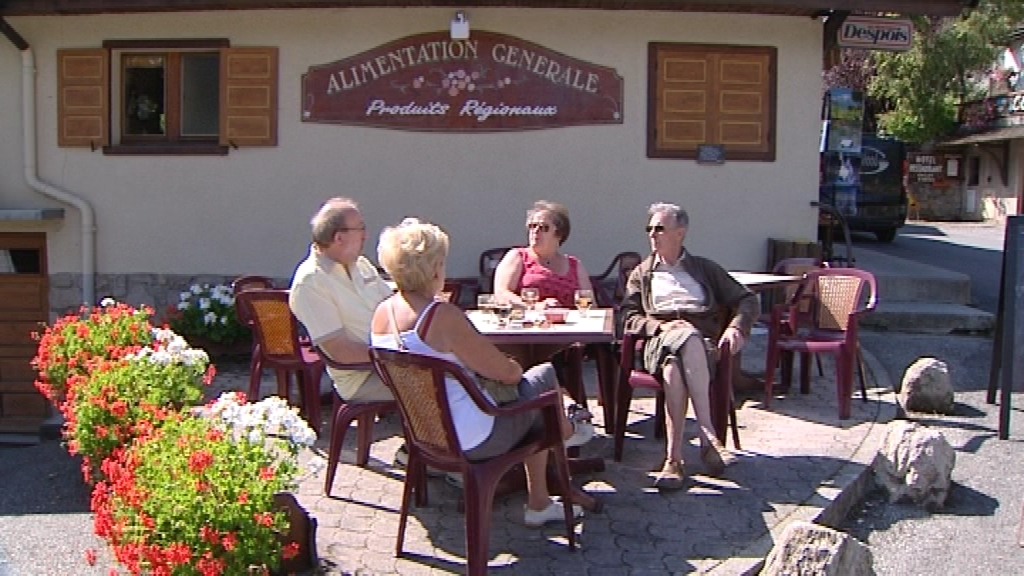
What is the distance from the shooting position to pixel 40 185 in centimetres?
878

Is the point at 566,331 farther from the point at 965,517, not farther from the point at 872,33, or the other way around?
Answer: the point at 872,33

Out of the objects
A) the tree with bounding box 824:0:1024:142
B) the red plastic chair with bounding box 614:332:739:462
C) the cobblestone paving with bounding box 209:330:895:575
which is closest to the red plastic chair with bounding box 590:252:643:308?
the cobblestone paving with bounding box 209:330:895:575

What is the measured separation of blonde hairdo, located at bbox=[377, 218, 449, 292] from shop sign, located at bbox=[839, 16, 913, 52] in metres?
5.50

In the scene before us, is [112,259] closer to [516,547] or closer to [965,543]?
[516,547]

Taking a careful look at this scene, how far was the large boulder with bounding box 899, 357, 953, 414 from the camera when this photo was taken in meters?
6.47

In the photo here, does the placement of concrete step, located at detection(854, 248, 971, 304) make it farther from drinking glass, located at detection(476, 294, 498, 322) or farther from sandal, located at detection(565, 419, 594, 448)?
drinking glass, located at detection(476, 294, 498, 322)

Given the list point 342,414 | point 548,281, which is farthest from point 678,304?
point 342,414

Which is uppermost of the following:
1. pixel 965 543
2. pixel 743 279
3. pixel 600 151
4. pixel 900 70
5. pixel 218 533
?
pixel 900 70

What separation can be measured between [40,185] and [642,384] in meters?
5.86

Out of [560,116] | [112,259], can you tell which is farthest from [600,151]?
[112,259]

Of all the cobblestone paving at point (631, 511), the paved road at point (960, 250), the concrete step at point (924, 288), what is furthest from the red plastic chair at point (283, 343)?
the paved road at point (960, 250)

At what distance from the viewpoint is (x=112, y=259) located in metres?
8.83

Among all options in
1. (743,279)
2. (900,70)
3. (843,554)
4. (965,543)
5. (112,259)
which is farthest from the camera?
(900,70)

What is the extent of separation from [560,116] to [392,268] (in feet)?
15.2
